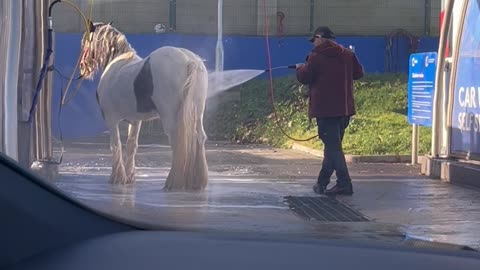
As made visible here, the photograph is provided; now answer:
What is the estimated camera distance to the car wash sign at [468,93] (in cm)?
1075

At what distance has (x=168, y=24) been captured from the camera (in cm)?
2223

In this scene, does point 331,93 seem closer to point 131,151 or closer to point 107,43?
point 131,151

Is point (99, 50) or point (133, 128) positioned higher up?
point (99, 50)

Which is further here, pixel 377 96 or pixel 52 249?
pixel 377 96

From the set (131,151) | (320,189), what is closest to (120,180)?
(131,151)

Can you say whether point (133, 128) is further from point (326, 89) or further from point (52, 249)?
point (52, 249)

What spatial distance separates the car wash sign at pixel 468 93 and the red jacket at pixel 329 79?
1.73 m

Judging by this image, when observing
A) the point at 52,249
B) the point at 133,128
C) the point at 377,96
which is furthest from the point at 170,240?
the point at 377,96

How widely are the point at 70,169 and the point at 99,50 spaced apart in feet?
6.42

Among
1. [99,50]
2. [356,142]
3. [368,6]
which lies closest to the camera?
[99,50]

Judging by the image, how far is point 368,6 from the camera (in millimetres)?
24203

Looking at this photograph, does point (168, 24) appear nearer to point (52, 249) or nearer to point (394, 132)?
Result: point (394, 132)

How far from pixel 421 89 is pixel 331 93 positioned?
304 centimetres

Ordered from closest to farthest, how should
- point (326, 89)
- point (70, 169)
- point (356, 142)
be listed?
1. point (326, 89)
2. point (70, 169)
3. point (356, 142)
